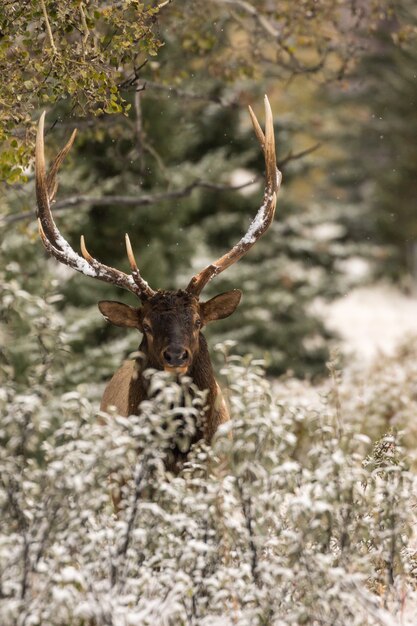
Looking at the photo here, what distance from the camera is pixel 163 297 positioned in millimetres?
6527

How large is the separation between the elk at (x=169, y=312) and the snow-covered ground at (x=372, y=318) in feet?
34.9

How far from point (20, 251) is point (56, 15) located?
18.4ft

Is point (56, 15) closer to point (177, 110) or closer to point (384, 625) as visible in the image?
point (384, 625)

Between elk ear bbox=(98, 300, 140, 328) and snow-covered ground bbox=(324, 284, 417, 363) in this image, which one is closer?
elk ear bbox=(98, 300, 140, 328)

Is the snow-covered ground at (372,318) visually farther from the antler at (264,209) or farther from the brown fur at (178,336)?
the brown fur at (178,336)

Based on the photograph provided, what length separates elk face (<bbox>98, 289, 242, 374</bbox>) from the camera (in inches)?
243

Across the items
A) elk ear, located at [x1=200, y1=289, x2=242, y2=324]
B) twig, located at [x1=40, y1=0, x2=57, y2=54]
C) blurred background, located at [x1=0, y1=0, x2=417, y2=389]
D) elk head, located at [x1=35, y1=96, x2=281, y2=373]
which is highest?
twig, located at [x1=40, y1=0, x2=57, y2=54]

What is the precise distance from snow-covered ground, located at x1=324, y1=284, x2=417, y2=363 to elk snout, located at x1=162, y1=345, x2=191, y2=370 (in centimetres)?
1160

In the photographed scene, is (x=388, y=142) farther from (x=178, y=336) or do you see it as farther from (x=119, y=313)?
(x=178, y=336)

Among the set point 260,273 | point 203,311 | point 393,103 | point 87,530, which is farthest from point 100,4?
point 393,103

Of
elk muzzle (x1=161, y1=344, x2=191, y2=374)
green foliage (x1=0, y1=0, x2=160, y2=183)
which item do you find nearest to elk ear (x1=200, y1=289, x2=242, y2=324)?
elk muzzle (x1=161, y1=344, x2=191, y2=374)

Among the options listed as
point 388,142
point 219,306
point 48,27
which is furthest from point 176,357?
point 388,142

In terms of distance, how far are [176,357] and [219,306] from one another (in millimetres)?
830

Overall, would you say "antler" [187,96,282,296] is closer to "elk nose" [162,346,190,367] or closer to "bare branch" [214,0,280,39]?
"elk nose" [162,346,190,367]
